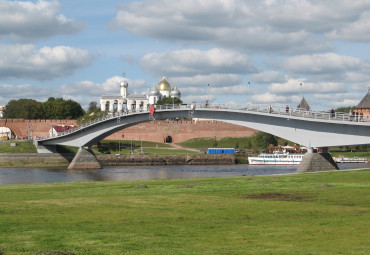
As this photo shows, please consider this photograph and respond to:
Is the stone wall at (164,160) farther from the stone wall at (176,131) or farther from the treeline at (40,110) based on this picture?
the treeline at (40,110)

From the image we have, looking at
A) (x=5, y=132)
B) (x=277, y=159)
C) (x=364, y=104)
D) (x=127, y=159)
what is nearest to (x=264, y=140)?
(x=277, y=159)

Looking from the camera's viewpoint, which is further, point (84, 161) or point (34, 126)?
point (34, 126)

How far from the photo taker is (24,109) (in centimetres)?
18238

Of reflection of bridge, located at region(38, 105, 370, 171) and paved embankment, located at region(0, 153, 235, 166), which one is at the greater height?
reflection of bridge, located at region(38, 105, 370, 171)

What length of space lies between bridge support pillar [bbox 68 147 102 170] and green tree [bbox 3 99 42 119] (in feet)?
323

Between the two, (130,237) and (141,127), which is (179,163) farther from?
(130,237)

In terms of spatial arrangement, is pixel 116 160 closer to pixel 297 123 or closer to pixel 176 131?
Answer: pixel 297 123

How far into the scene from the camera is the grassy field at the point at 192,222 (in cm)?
1546

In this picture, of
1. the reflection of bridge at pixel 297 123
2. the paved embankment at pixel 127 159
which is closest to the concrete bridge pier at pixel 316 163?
the reflection of bridge at pixel 297 123

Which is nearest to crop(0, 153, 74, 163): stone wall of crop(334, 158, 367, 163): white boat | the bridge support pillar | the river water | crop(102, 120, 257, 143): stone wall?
the bridge support pillar

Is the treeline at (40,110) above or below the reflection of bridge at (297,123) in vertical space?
above

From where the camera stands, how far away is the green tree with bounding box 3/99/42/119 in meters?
181

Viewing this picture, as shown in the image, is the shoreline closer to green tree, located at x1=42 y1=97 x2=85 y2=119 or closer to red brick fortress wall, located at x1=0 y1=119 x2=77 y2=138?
red brick fortress wall, located at x1=0 y1=119 x2=77 y2=138

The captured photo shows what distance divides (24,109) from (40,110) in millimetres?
4682
